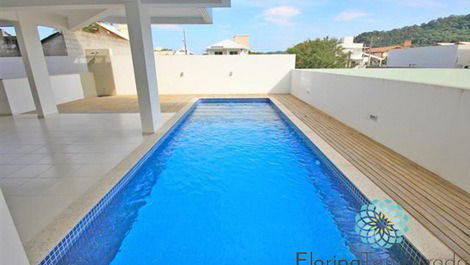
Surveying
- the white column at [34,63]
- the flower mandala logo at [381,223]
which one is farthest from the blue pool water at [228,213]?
the white column at [34,63]

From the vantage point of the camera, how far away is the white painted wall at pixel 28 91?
6.62 m

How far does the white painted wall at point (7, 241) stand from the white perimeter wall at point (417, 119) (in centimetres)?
397

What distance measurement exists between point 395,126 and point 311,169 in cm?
149

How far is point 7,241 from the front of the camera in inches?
51.6

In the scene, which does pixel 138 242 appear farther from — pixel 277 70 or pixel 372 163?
pixel 277 70

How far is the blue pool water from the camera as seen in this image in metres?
2.19

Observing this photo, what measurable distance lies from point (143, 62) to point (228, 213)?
129 inches

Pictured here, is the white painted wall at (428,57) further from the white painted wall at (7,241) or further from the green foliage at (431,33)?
the white painted wall at (7,241)

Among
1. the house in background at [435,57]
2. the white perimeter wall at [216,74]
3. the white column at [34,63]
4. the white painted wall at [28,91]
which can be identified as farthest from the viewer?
the house in background at [435,57]

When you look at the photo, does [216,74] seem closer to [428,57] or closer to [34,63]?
[34,63]

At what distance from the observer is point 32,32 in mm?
6059

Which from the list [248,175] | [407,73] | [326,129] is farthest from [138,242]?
[407,73]

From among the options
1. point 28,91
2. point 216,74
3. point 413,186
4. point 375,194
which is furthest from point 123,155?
point 216,74

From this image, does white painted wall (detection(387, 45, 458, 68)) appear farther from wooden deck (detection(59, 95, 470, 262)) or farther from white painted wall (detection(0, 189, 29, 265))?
white painted wall (detection(0, 189, 29, 265))
